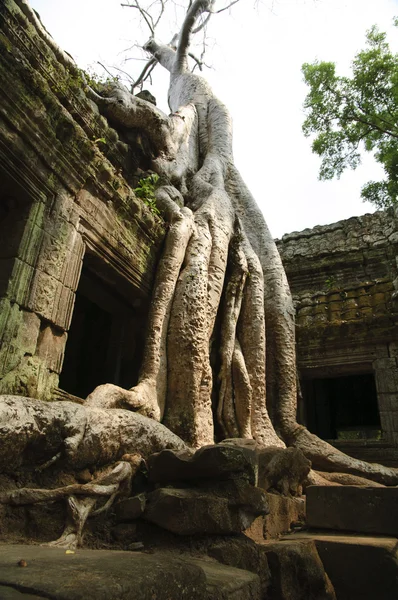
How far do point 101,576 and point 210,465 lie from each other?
111cm

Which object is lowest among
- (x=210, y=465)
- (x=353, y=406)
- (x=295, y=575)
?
(x=295, y=575)

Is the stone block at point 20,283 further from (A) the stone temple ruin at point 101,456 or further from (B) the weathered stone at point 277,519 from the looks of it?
(B) the weathered stone at point 277,519

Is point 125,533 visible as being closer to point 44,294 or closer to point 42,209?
point 44,294

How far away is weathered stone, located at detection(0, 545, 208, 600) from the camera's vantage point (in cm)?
93

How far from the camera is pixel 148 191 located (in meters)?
4.74

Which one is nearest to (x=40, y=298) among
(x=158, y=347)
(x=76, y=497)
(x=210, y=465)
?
(x=158, y=347)

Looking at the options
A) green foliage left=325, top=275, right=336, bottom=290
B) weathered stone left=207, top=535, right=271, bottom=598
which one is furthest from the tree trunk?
green foliage left=325, top=275, right=336, bottom=290

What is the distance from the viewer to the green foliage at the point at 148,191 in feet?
15.2

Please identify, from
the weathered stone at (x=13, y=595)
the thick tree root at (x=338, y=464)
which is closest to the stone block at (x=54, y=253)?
the weathered stone at (x=13, y=595)

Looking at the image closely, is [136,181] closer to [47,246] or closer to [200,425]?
[47,246]

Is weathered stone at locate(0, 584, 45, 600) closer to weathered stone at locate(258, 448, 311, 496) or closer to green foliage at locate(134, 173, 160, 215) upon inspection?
weathered stone at locate(258, 448, 311, 496)

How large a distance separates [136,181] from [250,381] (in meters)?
2.67

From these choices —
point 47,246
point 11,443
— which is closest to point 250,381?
point 47,246

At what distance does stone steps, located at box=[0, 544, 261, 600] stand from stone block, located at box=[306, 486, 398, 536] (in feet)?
3.96
